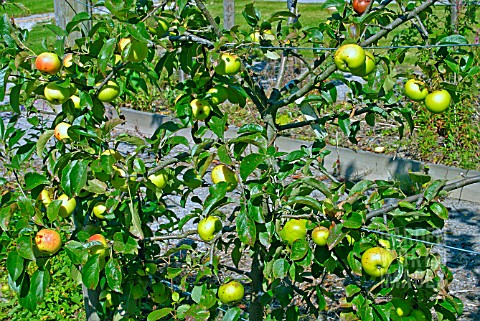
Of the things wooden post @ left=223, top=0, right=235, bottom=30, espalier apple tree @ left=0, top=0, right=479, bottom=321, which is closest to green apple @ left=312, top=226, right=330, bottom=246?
espalier apple tree @ left=0, top=0, right=479, bottom=321

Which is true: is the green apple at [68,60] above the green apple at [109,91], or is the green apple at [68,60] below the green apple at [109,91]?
above

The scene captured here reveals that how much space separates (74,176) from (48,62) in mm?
347

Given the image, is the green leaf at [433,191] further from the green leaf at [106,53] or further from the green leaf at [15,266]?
the green leaf at [15,266]

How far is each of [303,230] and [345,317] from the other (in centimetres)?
30

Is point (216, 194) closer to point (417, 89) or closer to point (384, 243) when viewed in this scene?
point (384, 243)

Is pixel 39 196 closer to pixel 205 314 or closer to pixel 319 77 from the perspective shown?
pixel 205 314

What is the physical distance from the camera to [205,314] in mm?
1803

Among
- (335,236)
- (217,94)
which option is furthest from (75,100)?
(335,236)

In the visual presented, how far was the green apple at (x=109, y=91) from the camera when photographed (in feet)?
6.29

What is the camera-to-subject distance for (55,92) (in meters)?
1.84

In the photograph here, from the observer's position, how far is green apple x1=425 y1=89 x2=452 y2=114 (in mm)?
1819

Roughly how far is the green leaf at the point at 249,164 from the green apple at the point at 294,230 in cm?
23

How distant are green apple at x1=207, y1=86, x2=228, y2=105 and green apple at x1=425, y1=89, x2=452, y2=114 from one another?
620 mm

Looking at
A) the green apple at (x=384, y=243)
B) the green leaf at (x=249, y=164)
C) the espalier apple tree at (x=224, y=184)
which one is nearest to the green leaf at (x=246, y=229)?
the espalier apple tree at (x=224, y=184)
